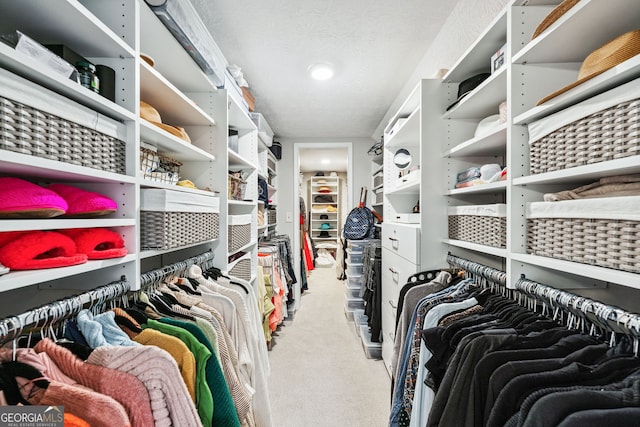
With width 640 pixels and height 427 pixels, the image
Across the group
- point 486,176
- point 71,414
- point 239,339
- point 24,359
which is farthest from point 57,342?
point 486,176

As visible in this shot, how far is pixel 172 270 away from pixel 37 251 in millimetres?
568

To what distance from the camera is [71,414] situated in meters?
0.58

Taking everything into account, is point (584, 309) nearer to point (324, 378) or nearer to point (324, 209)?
point (324, 378)

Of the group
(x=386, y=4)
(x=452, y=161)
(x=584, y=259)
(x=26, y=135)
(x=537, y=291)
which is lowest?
(x=537, y=291)

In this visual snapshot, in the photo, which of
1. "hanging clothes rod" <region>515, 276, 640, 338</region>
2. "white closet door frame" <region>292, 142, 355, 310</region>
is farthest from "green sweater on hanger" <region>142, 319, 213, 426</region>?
"white closet door frame" <region>292, 142, 355, 310</region>

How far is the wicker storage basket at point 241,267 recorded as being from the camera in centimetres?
189

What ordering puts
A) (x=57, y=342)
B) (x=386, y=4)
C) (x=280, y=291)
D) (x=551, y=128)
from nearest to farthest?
(x=57, y=342) → (x=551, y=128) → (x=386, y=4) → (x=280, y=291)

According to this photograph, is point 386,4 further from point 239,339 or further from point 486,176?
point 239,339

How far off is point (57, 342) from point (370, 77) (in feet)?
7.95

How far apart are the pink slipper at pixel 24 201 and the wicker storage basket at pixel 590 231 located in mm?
1224

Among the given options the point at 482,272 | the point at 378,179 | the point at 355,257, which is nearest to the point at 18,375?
the point at 482,272

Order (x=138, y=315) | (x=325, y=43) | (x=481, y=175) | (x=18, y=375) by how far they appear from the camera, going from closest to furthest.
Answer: (x=18, y=375) < (x=138, y=315) < (x=481, y=175) < (x=325, y=43)

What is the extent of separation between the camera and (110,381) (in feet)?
2.17

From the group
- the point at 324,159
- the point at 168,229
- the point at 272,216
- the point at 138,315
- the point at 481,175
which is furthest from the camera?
the point at 324,159
